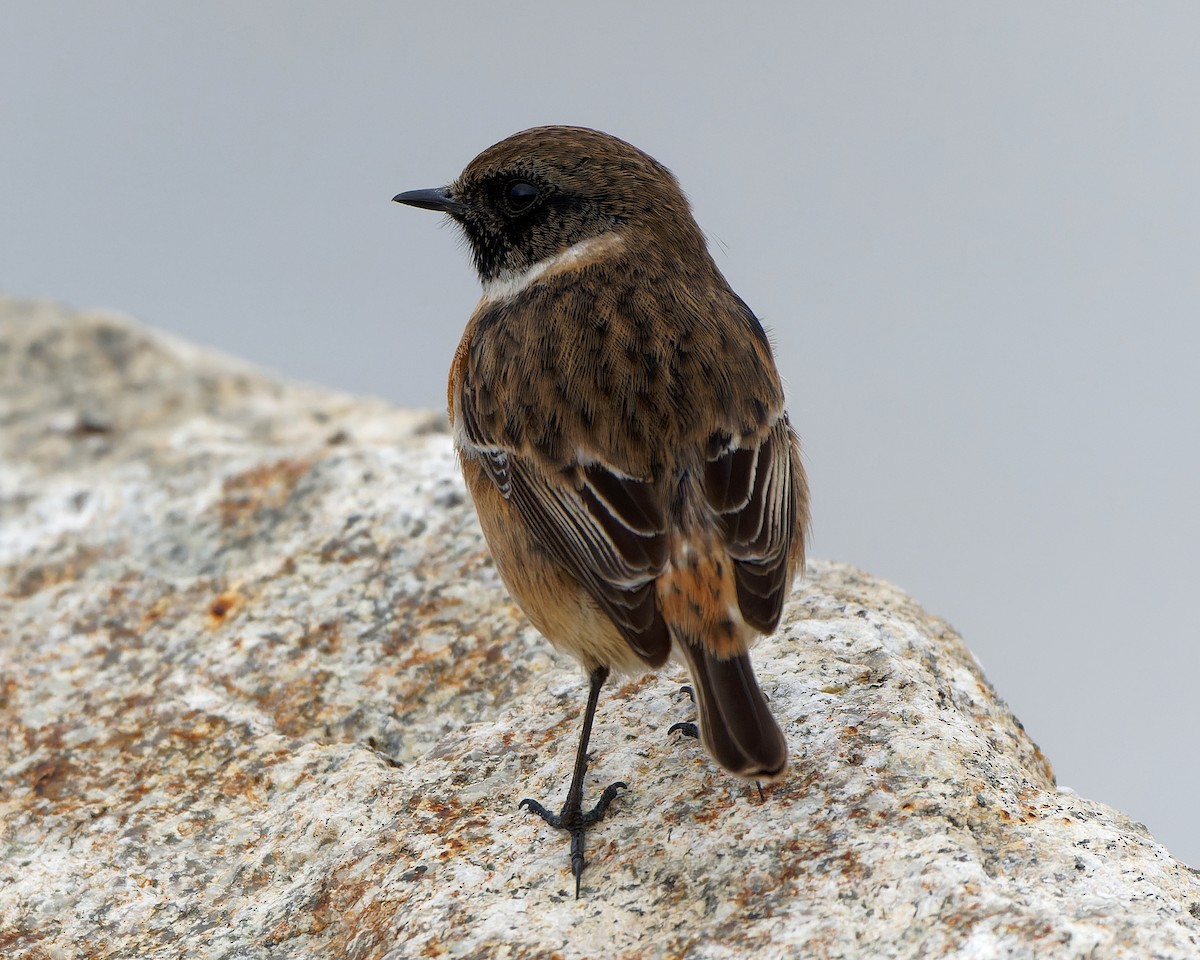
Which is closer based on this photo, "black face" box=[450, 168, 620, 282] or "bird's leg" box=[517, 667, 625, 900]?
"bird's leg" box=[517, 667, 625, 900]

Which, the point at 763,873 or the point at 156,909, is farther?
the point at 156,909

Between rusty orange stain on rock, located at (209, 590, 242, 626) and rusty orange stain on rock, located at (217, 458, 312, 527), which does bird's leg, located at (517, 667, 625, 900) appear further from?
rusty orange stain on rock, located at (217, 458, 312, 527)

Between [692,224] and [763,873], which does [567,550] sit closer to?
[763,873]

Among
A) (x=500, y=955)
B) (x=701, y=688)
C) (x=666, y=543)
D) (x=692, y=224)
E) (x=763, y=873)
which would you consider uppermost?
(x=692, y=224)

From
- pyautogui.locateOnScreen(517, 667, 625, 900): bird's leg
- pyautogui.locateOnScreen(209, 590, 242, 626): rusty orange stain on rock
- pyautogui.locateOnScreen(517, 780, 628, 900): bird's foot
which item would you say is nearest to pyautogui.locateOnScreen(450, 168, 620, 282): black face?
pyautogui.locateOnScreen(209, 590, 242, 626): rusty orange stain on rock

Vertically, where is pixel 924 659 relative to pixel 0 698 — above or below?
above

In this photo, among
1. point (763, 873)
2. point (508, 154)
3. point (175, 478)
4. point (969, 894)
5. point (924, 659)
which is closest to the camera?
point (969, 894)

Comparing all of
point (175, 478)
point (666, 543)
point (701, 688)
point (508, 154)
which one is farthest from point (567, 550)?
point (175, 478)

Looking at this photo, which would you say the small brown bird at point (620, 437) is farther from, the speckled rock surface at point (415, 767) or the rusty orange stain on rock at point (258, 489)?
the rusty orange stain on rock at point (258, 489)
